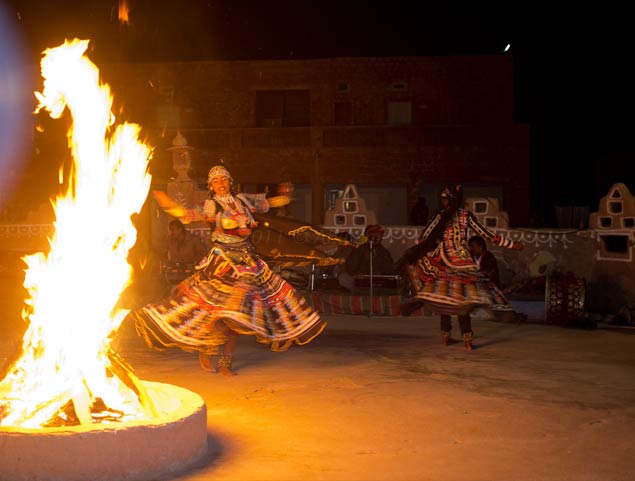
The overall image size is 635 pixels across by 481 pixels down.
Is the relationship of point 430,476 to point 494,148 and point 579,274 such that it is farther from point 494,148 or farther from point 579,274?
point 494,148

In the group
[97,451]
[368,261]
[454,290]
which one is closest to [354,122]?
[368,261]

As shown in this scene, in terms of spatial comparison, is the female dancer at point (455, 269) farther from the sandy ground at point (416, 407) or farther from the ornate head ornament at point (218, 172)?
the ornate head ornament at point (218, 172)

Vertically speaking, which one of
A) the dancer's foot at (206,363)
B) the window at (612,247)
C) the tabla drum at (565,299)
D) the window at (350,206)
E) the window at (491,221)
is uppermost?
the window at (350,206)

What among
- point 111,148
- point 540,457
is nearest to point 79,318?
point 111,148

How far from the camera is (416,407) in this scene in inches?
275

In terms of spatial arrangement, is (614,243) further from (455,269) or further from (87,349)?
(87,349)

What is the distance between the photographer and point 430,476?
203 inches

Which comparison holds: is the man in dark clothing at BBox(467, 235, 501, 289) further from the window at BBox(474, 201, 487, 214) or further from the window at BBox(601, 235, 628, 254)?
the window at BBox(474, 201, 487, 214)

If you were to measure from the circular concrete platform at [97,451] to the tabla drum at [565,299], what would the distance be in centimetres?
788

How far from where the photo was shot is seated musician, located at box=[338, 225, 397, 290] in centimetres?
1418

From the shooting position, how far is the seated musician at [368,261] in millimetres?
14180

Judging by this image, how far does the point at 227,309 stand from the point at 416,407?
208cm

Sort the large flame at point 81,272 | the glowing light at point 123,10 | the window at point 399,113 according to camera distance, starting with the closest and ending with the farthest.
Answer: the large flame at point 81,272 → the glowing light at point 123,10 → the window at point 399,113

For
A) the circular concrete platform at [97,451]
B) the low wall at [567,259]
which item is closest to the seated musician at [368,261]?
the low wall at [567,259]
